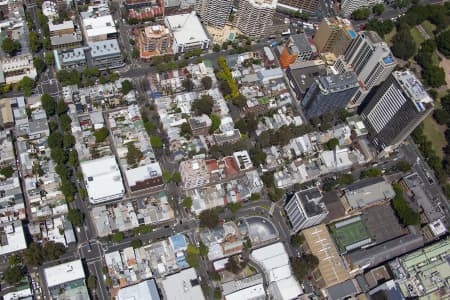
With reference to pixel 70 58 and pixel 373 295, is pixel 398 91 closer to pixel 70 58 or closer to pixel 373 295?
pixel 373 295

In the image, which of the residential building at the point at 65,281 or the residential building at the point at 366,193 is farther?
the residential building at the point at 366,193

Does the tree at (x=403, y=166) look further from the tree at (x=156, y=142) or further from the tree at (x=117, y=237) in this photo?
the tree at (x=117, y=237)

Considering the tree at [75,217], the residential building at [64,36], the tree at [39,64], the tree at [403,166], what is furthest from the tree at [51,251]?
the tree at [403,166]

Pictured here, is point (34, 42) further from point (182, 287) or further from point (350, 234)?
point (350, 234)

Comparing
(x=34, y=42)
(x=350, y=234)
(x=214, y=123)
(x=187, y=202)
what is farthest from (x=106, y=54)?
(x=350, y=234)

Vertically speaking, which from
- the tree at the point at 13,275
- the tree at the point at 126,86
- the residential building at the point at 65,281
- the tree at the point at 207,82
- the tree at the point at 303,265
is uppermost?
the tree at the point at 126,86

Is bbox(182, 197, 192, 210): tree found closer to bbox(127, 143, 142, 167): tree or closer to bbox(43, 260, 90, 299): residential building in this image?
bbox(127, 143, 142, 167): tree

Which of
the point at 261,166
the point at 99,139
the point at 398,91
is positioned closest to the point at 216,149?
the point at 261,166
